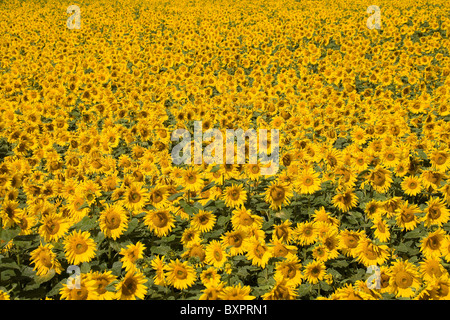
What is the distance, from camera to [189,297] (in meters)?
3.39

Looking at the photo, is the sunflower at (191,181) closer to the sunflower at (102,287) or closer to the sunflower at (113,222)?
the sunflower at (113,222)

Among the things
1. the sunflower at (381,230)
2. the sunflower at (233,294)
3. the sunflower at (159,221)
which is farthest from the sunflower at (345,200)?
the sunflower at (233,294)

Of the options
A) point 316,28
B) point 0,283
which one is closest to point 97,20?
point 316,28

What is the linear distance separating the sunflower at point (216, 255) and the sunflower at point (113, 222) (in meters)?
0.97

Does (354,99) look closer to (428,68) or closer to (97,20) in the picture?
(428,68)

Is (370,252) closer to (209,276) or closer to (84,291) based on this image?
(209,276)

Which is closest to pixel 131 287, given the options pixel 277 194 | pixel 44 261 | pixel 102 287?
pixel 102 287

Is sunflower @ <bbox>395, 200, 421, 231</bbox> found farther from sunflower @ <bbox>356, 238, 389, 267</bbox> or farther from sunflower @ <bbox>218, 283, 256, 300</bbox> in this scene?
sunflower @ <bbox>218, 283, 256, 300</bbox>

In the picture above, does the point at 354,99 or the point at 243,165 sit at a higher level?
the point at 354,99

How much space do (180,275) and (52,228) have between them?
5.00ft

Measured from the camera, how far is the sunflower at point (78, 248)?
11.5 ft

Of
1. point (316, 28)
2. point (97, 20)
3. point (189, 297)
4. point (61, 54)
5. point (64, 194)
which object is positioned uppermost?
point (97, 20)

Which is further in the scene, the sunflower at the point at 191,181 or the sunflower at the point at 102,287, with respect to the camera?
Result: the sunflower at the point at 191,181

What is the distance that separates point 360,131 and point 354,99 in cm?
224
